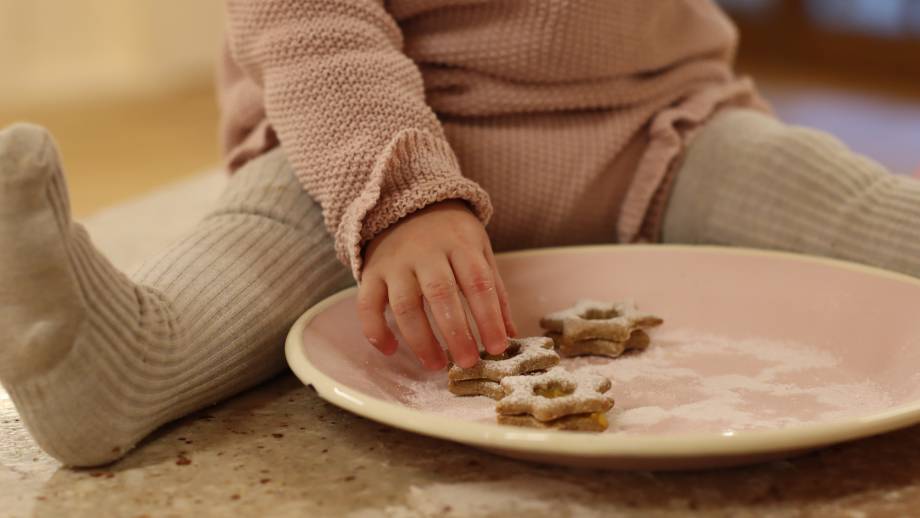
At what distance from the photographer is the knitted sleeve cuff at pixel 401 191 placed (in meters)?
0.71

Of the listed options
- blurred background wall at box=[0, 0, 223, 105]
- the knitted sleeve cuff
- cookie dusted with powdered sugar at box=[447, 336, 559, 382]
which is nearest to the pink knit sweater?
the knitted sleeve cuff

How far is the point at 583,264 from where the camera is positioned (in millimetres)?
878

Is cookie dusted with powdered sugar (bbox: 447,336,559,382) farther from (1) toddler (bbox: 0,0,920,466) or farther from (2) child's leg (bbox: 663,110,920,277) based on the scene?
(2) child's leg (bbox: 663,110,920,277)

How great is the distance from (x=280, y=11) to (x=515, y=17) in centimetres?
19

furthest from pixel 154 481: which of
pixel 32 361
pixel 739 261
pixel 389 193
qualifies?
pixel 739 261

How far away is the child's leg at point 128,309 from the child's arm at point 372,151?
54 millimetres

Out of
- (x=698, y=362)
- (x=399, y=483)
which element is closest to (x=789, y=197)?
(x=698, y=362)

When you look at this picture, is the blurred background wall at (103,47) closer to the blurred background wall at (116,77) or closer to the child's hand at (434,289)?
the blurred background wall at (116,77)

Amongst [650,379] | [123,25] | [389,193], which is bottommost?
[123,25]

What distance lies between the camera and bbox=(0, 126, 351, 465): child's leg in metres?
0.57

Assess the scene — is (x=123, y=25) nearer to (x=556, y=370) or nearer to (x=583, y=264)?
(x=583, y=264)

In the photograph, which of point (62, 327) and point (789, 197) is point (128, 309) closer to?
point (62, 327)

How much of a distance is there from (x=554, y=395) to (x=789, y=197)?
363mm

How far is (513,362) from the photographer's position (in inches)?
26.8
